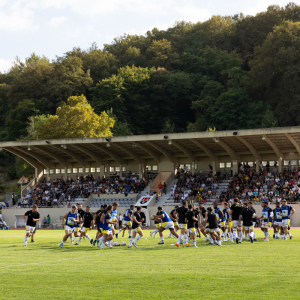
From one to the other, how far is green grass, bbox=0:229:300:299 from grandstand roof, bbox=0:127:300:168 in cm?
2565

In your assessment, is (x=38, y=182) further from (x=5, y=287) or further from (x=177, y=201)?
(x=5, y=287)

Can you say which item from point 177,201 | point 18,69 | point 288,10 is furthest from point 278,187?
point 18,69

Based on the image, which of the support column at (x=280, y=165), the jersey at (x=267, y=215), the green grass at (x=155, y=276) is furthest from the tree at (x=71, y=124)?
the green grass at (x=155, y=276)

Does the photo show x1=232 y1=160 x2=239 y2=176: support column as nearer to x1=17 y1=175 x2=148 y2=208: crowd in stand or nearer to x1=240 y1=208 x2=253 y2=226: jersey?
x1=17 y1=175 x2=148 y2=208: crowd in stand

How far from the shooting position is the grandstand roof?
39250 millimetres

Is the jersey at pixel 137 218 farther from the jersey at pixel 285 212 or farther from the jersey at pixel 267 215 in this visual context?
the jersey at pixel 285 212

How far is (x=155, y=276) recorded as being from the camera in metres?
9.87

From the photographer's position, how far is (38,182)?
52125 millimetres

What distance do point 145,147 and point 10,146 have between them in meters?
14.7

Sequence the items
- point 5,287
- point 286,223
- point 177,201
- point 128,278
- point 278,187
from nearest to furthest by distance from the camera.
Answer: point 5,287 → point 128,278 → point 286,223 → point 278,187 → point 177,201

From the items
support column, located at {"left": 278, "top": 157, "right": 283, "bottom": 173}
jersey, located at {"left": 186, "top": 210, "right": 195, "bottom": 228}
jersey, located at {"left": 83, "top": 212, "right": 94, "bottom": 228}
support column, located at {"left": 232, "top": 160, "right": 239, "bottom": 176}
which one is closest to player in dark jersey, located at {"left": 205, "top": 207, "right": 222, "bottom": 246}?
jersey, located at {"left": 186, "top": 210, "right": 195, "bottom": 228}

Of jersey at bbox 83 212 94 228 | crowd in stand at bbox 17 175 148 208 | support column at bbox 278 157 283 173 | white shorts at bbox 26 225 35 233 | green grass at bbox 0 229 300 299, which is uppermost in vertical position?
support column at bbox 278 157 283 173

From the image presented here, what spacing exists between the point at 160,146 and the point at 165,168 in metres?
3.28

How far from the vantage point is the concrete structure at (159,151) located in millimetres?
39938
